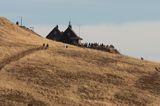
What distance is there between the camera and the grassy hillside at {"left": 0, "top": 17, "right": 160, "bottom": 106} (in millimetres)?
80875

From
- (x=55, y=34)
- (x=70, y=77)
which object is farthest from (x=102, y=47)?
(x=70, y=77)

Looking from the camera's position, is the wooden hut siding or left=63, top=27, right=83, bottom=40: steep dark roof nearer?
the wooden hut siding

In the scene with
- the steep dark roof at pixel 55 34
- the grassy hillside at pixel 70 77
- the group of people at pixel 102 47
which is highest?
the steep dark roof at pixel 55 34

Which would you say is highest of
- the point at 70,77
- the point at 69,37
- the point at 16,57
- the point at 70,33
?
the point at 70,33

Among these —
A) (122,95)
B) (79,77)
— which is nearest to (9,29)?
(79,77)

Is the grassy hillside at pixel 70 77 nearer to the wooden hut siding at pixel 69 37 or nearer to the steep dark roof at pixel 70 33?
the wooden hut siding at pixel 69 37

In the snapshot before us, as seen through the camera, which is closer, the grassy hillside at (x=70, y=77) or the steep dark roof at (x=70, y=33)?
the grassy hillside at (x=70, y=77)

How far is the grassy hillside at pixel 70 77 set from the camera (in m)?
80.9

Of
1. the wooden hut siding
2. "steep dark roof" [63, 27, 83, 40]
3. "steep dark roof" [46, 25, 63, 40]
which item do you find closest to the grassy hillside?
the wooden hut siding

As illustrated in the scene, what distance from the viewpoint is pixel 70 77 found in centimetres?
9031

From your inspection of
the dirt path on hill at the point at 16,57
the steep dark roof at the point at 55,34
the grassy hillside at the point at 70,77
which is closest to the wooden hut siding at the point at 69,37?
the steep dark roof at the point at 55,34

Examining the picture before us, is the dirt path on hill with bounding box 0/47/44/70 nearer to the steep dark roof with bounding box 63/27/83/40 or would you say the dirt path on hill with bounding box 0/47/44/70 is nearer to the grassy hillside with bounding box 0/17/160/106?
the grassy hillside with bounding box 0/17/160/106

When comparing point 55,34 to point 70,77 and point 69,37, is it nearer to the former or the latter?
point 69,37

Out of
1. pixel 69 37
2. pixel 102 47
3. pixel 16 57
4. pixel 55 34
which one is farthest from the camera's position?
pixel 55 34
